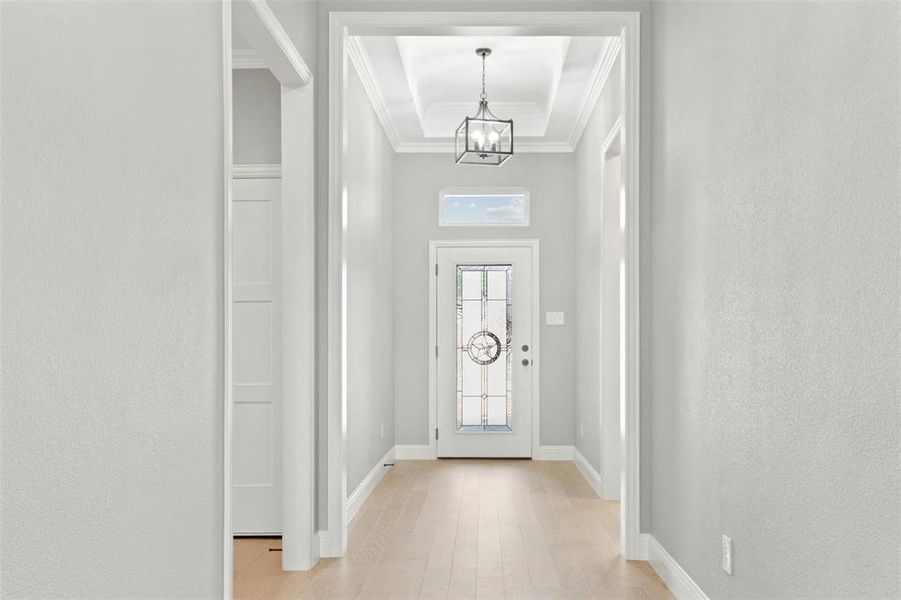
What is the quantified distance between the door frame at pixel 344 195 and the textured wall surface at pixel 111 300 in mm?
1424

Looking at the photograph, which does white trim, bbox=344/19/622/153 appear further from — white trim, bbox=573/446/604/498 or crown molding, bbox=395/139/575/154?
white trim, bbox=573/446/604/498

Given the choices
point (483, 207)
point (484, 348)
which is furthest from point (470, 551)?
point (483, 207)

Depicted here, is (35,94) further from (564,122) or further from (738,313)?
(564,122)

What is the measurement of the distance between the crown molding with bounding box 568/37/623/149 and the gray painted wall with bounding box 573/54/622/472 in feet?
Answer: 0.14

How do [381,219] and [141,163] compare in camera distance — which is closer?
[141,163]

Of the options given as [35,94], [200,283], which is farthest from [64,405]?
[200,283]

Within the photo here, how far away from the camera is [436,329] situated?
24.3ft

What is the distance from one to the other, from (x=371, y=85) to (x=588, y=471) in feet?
11.1

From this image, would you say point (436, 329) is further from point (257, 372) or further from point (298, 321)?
point (298, 321)

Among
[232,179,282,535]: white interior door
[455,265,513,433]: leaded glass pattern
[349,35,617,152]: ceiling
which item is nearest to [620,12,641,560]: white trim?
[349,35,617,152]: ceiling

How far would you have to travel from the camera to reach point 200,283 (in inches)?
95.4

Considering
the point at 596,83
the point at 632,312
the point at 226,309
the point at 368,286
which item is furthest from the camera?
the point at 368,286

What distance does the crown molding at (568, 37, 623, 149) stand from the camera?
4.89 metres

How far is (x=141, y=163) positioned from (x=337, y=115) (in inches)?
84.7
